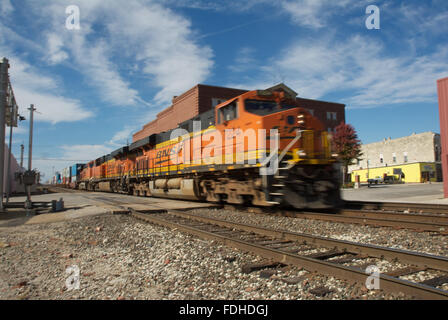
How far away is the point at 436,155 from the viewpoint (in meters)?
48.6

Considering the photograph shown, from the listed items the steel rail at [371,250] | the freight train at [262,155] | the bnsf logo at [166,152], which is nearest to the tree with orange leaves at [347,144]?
the bnsf logo at [166,152]

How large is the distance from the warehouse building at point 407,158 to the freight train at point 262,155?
35.8m

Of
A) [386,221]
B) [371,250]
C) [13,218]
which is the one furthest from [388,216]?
[13,218]

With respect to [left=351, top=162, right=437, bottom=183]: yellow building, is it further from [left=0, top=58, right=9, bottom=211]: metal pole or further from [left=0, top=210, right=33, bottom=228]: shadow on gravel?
[left=0, top=58, right=9, bottom=211]: metal pole

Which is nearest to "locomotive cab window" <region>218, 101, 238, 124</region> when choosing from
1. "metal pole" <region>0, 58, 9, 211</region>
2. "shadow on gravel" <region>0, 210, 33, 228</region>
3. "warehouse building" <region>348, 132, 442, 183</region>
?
"shadow on gravel" <region>0, 210, 33, 228</region>

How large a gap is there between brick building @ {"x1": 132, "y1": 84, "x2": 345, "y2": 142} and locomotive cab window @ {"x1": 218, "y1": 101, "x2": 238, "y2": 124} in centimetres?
1945

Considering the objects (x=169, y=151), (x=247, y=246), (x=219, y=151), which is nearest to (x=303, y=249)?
(x=247, y=246)

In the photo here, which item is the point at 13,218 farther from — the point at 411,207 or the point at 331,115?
the point at 331,115

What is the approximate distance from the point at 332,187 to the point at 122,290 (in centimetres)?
687

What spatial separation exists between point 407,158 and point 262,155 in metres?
53.9

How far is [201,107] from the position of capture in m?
30.0

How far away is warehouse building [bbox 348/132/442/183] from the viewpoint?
45656 millimetres
